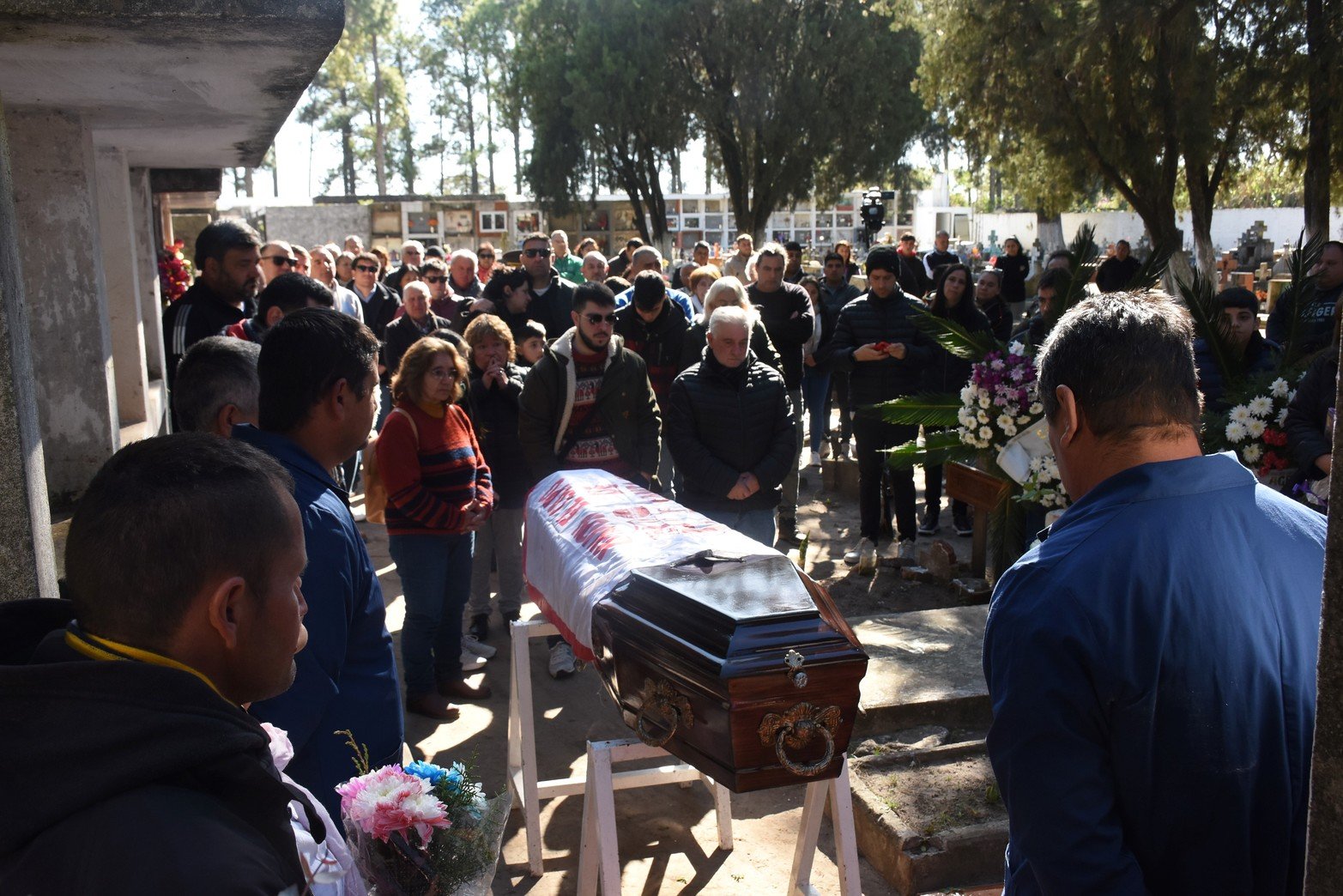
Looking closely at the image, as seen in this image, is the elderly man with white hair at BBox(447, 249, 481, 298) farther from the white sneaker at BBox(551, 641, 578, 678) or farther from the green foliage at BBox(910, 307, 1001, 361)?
the white sneaker at BBox(551, 641, 578, 678)

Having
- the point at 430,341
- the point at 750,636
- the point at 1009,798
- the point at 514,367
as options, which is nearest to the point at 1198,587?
the point at 1009,798

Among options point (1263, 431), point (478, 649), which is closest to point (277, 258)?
point (478, 649)

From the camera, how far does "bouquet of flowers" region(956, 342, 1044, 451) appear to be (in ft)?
19.5

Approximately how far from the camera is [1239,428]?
520 centimetres

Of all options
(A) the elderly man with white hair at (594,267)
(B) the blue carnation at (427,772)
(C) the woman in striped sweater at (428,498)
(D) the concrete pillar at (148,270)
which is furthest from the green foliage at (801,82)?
(B) the blue carnation at (427,772)

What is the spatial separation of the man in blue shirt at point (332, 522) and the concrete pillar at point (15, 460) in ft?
2.00

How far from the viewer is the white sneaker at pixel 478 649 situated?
5.75 meters

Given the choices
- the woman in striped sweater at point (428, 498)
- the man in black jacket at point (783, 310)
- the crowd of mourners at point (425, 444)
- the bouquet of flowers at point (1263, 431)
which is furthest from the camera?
the man in black jacket at point (783, 310)

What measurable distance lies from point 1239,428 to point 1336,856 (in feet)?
14.6

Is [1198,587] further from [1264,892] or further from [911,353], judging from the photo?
[911,353]

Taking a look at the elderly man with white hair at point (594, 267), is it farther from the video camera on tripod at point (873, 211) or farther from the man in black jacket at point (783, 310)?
the video camera on tripod at point (873, 211)

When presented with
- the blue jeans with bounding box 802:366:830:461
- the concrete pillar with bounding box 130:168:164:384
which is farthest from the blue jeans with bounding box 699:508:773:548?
the concrete pillar with bounding box 130:168:164:384

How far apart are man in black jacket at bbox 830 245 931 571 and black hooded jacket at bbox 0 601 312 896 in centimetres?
619

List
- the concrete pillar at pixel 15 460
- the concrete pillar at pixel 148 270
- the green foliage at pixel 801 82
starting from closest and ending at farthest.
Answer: the concrete pillar at pixel 15 460
the concrete pillar at pixel 148 270
the green foliage at pixel 801 82
